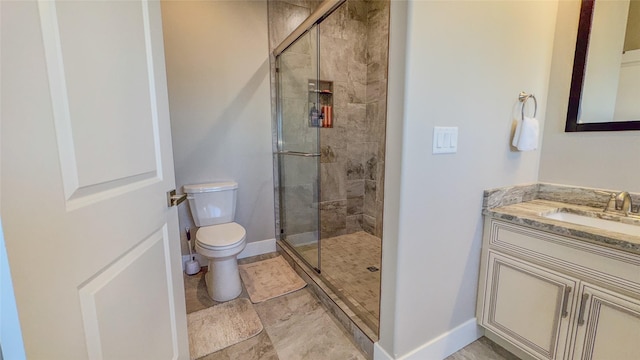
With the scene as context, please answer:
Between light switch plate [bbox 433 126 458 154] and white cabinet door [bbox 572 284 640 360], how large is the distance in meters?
0.77

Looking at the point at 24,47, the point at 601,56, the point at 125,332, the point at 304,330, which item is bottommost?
the point at 304,330

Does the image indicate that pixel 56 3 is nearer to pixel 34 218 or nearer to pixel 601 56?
pixel 34 218

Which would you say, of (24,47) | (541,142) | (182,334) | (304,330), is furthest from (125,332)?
(541,142)

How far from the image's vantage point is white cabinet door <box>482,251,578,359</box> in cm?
116

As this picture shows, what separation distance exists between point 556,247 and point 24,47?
178 centimetres

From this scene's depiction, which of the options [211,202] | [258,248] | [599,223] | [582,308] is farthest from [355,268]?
[599,223]

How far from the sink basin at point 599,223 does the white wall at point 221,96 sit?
7.11ft

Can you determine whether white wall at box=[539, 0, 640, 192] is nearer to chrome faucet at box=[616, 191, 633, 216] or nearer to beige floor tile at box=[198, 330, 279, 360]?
chrome faucet at box=[616, 191, 633, 216]

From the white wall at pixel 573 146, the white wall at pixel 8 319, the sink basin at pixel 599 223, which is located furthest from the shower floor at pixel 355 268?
the white wall at pixel 8 319

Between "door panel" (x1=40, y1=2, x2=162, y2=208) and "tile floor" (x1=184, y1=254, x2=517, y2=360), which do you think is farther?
"tile floor" (x1=184, y1=254, x2=517, y2=360)

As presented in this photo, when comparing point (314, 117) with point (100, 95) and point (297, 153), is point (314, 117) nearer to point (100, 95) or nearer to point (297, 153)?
point (297, 153)

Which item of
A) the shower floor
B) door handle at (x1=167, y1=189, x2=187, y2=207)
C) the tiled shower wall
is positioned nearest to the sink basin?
the shower floor

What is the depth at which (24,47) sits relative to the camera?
0.45 m

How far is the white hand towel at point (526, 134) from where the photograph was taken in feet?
4.53
